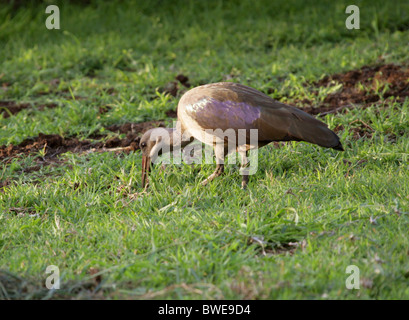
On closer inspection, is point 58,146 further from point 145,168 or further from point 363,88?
point 363,88

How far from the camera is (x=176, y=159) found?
19.5 ft

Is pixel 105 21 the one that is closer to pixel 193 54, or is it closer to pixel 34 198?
pixel 193 54

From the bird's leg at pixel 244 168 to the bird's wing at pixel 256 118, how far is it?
31cm

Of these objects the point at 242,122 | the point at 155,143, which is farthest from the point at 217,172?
the point at 155,143

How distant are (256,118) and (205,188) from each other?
75cm

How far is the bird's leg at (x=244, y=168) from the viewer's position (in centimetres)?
527

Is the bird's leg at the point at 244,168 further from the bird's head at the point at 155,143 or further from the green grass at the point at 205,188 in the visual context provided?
the bird's head at the point at 155,143

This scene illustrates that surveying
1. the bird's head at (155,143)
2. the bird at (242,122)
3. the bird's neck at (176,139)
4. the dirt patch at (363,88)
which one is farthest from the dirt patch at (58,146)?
the dirt patch at (363,88)

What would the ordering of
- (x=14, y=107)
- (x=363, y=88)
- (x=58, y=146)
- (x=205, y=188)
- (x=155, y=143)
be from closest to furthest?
(x=205, y=188)
(x=155, y=143)
(x=58, y=146)
(x=363, y=88)
(x=14, y=107)

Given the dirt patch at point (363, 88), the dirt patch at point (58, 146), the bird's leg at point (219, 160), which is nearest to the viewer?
the bird's leg at point (219, 160)

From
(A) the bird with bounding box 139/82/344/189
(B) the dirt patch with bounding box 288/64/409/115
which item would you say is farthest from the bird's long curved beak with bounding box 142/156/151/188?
(B) the dirt patch with bounding box 288/64/409/115

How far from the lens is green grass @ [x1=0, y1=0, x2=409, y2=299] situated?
3586 millimetres

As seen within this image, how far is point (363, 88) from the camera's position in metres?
7.08

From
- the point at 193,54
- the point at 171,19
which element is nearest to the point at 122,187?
the point at 193,54
